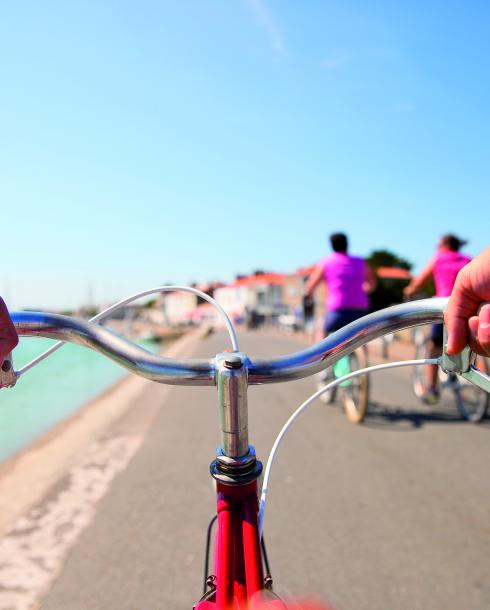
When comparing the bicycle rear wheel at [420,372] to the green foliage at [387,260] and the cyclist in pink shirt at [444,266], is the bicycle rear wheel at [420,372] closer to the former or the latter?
the cyclist in pink shirt at [444,266]

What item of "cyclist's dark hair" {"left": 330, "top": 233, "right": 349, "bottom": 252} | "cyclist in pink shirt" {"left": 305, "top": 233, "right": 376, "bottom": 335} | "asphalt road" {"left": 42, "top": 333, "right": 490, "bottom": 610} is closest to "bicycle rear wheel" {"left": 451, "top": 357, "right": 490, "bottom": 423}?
"asphalt road" {"left": 42, "top": 333, "right": 490, "bottom": 610}

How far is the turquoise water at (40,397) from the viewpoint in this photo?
7926mm

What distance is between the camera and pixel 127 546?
2.85m

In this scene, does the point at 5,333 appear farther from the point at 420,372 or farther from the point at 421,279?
the point at 420,372

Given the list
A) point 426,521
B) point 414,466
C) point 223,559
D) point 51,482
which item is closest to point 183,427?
point 51,482

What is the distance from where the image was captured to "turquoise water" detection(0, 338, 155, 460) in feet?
26.0

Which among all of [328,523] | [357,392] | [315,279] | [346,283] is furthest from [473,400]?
[328,523]

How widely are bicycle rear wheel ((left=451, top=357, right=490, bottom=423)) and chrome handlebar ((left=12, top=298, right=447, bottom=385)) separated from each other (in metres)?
4.71

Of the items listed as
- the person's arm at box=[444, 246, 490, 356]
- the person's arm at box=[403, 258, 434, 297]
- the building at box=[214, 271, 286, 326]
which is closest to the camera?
the person's arm at box=[444, 246, 490, 356]

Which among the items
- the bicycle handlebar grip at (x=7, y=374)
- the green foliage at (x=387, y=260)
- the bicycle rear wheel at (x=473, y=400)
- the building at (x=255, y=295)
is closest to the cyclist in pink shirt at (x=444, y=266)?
the bicycle rear wheel at (x=473, y=400)

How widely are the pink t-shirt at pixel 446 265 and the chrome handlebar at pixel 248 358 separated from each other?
4.41 metres

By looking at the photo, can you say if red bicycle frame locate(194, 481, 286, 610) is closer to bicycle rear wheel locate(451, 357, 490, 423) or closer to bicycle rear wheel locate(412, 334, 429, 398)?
bicycle rear wheel locate(451, 357, 490, 423)

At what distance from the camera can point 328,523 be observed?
3.14m

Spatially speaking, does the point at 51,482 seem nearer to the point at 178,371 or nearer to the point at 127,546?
the point at 127,546
